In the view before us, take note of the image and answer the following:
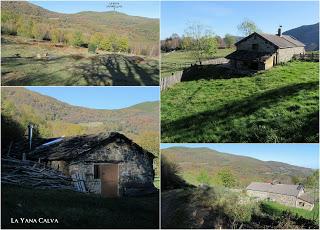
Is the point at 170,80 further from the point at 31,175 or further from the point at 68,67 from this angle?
the point at 31,175

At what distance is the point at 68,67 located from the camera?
728 cm

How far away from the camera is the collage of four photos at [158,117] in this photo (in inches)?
275

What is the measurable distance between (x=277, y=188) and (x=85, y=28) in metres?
3.91

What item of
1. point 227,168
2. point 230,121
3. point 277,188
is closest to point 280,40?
point 230,121

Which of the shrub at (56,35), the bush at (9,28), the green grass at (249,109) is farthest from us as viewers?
the shrub at (56,35)

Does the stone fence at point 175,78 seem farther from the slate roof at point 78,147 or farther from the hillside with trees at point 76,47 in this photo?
the slate roof at point 78,147

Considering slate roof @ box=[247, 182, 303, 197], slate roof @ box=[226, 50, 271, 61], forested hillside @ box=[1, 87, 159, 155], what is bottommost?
slate roof @ box=[247, 182, 303, 197]

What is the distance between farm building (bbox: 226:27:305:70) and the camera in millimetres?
7402

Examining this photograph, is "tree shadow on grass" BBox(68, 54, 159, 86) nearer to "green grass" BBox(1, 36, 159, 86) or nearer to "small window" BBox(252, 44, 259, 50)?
"green grass" BBox(1, 36, 159, 86)

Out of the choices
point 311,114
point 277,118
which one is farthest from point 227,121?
point 311,114

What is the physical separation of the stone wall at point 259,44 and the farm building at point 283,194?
7.08 feet

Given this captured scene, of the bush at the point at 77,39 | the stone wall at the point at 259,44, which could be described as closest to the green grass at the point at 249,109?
the stone wall at the point at 259,44

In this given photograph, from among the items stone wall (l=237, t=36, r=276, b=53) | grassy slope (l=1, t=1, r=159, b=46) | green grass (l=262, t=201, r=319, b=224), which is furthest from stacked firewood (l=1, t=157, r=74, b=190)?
stone wall (l=237, t=36, r=276, b=53)

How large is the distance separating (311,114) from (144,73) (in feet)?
8.55
